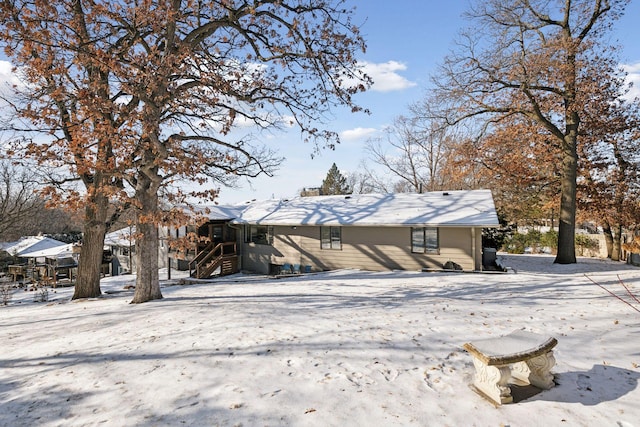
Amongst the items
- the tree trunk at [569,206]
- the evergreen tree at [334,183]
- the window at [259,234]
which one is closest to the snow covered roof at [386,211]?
the window at [259,234]

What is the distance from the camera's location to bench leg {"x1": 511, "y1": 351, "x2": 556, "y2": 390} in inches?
150

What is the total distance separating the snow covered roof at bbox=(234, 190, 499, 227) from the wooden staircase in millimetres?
1955

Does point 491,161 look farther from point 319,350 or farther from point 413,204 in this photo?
point 319,350

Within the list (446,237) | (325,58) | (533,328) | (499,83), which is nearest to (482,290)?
(533,328)

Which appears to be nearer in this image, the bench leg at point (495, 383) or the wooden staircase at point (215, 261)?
the bench leg at point (495, 383)

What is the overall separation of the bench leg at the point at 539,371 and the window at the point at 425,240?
11.4 metres

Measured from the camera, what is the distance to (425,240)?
15234 mm

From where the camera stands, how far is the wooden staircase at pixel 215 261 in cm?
1873

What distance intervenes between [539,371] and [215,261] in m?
17.5

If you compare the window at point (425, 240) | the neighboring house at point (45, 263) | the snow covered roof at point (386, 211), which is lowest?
the neighboring house at point (45, 263)

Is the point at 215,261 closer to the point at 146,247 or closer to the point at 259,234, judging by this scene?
the point at 259,234

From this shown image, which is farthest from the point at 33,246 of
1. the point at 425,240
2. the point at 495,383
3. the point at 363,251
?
the point at 495,383

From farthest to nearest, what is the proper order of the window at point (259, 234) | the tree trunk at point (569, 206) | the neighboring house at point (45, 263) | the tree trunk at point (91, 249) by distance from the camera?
the neighboring house at point (45, 263) < the window at point (259, 234) < the tree trunk at point (569, 206) < the tree trunk at point (91, 249)

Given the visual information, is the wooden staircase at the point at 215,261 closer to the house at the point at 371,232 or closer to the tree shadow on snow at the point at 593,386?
the house at the point at 371,232
